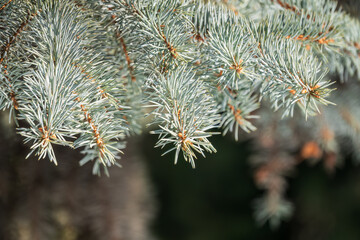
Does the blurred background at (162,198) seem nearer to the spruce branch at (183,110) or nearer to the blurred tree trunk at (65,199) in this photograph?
the blurred tree trunk at (65,199)

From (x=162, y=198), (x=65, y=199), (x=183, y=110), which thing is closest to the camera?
(x=183, y=110)

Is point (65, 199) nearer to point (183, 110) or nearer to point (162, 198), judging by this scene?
point (183, 110)

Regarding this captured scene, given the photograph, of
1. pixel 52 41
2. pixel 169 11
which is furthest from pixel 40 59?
pixel 169 11

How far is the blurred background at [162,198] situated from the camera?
0.68 m

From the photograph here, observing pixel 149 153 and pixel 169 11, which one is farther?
pixel 149 153

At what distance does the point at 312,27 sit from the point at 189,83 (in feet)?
0.49

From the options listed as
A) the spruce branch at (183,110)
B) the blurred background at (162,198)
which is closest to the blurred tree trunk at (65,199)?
the blurred background at (162,198)

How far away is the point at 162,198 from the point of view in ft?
4.75

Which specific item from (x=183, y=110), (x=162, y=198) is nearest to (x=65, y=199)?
(x=183, y=110)

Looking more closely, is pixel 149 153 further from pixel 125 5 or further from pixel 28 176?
pixel 125 5

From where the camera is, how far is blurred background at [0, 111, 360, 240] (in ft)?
2.22

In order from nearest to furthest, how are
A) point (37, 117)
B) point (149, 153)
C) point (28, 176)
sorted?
point (37, 117)
point (28, 176)
point (149, 153)

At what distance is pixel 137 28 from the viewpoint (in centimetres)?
35

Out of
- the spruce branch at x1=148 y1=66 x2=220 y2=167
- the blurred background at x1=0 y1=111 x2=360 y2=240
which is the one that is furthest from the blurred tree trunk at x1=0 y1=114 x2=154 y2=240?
the spruce branch at x1=148 y1=66 x2=220 y2=167
